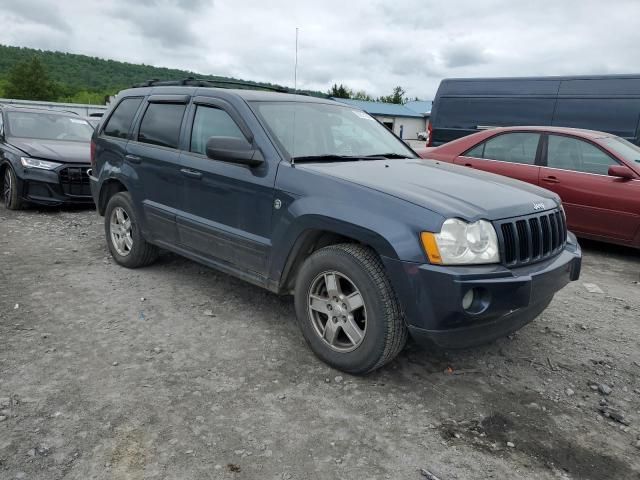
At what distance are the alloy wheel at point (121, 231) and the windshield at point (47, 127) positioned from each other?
4.02 m

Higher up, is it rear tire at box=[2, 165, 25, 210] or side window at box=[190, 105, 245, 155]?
side window at box=[190, 105, 245, 155]

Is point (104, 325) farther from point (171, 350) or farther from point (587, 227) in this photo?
point (587, 227)

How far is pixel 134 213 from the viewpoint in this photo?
4.64 metres

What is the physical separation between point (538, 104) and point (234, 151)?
7.26 metres

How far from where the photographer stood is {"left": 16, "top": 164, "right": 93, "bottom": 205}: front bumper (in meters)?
7.14

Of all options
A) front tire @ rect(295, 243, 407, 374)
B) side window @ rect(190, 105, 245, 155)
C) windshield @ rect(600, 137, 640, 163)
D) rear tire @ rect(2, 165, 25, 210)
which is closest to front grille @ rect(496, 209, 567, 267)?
→ front tire @ rect(295, 243, 407, 374)

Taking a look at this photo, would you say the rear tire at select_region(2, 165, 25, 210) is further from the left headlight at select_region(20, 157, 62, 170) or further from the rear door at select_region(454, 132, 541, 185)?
the rear door at select_region(454, 132, 541, 185)

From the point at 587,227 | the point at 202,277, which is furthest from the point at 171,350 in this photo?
the point at 587,227

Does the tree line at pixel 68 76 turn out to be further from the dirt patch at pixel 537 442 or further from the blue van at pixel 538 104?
the dirt patch at pixel 537 442

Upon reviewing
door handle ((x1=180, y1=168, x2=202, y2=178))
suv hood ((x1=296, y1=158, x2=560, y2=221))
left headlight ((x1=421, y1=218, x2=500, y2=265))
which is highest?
suv hood ((x1=296, y1=158, x2=560, y2=221))

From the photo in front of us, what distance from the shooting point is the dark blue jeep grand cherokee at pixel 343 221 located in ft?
8.87

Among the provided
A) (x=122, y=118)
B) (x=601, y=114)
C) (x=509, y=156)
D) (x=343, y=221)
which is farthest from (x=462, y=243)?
(x=601, y=114)

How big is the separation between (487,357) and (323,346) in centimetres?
115

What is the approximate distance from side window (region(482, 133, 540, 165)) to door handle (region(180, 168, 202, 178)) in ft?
14.3
